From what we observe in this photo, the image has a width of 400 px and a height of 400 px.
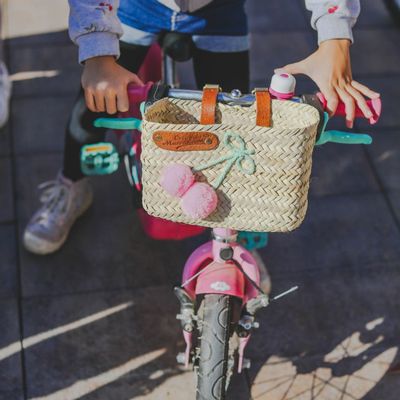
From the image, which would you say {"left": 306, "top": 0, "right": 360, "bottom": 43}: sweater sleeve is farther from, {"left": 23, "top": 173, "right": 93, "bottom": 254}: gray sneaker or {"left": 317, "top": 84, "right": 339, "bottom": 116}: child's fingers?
{"left": 23, "top": 173, "right": 93, "bottom": 254}: gray sneaker

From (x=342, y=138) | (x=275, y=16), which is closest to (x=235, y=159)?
(x=342, y=138)

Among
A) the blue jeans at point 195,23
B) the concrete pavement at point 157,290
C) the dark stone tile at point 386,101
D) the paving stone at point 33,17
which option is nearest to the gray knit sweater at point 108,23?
the blue jeans at point 195,23

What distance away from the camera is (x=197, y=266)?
2320 millimetres

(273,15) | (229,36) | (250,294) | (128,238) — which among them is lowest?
(128,238)

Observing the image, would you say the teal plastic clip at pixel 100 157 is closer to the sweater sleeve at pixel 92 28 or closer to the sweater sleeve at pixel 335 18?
the sweater sleeve at pixel 92 28

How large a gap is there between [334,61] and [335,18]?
5.8 inches

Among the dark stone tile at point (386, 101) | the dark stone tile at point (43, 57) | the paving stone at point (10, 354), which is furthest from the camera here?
the dark stone tile at point (43, 57)

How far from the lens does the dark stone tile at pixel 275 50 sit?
403 centimetres

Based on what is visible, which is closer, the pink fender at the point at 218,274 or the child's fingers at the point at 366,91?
the child's fingers at the point at 366,91

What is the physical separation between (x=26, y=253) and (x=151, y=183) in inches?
55.2

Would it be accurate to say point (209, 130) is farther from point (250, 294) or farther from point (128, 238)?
point (128, 238)

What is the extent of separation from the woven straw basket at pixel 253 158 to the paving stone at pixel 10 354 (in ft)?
3.65

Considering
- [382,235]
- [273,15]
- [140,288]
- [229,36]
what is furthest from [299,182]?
[273,15]

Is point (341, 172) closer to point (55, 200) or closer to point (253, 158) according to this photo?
point (55, 200)
